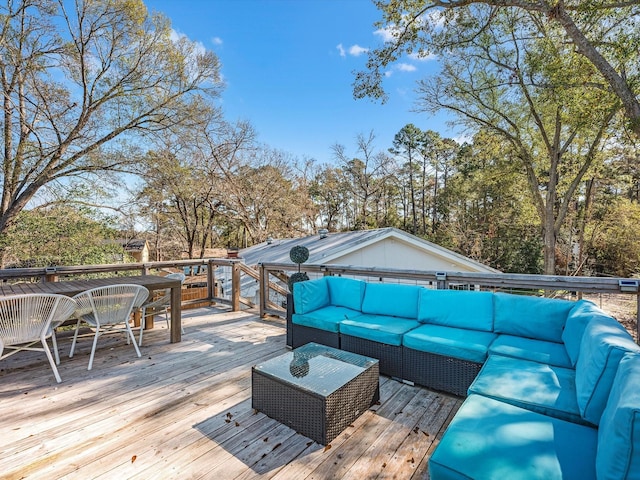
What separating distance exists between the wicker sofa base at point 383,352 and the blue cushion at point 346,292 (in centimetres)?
60

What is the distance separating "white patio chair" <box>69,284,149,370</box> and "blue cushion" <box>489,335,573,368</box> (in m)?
3.65

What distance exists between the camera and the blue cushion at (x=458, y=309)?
119 inches

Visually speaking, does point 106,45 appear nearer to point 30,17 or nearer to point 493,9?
point 30,17

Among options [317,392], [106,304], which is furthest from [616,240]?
[106,304]

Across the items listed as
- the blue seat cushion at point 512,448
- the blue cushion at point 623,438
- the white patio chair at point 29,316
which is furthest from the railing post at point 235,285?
the blue cushion at point 623,438

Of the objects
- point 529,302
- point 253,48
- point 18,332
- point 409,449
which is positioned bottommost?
point 409,449

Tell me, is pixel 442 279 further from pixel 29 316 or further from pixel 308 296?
pixel 29 316

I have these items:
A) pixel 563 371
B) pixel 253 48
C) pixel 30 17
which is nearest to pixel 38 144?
pixel 30 17

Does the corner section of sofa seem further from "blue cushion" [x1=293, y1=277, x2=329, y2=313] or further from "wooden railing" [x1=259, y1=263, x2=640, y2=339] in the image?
"blue cushion" [x1=293, y1=277, x2=329, y2=313]

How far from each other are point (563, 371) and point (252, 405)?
2.31 meters

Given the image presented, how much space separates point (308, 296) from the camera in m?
3.86

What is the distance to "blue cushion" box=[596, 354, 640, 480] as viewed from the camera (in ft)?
3.38

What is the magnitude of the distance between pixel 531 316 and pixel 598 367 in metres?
1.29

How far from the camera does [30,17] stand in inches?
290
